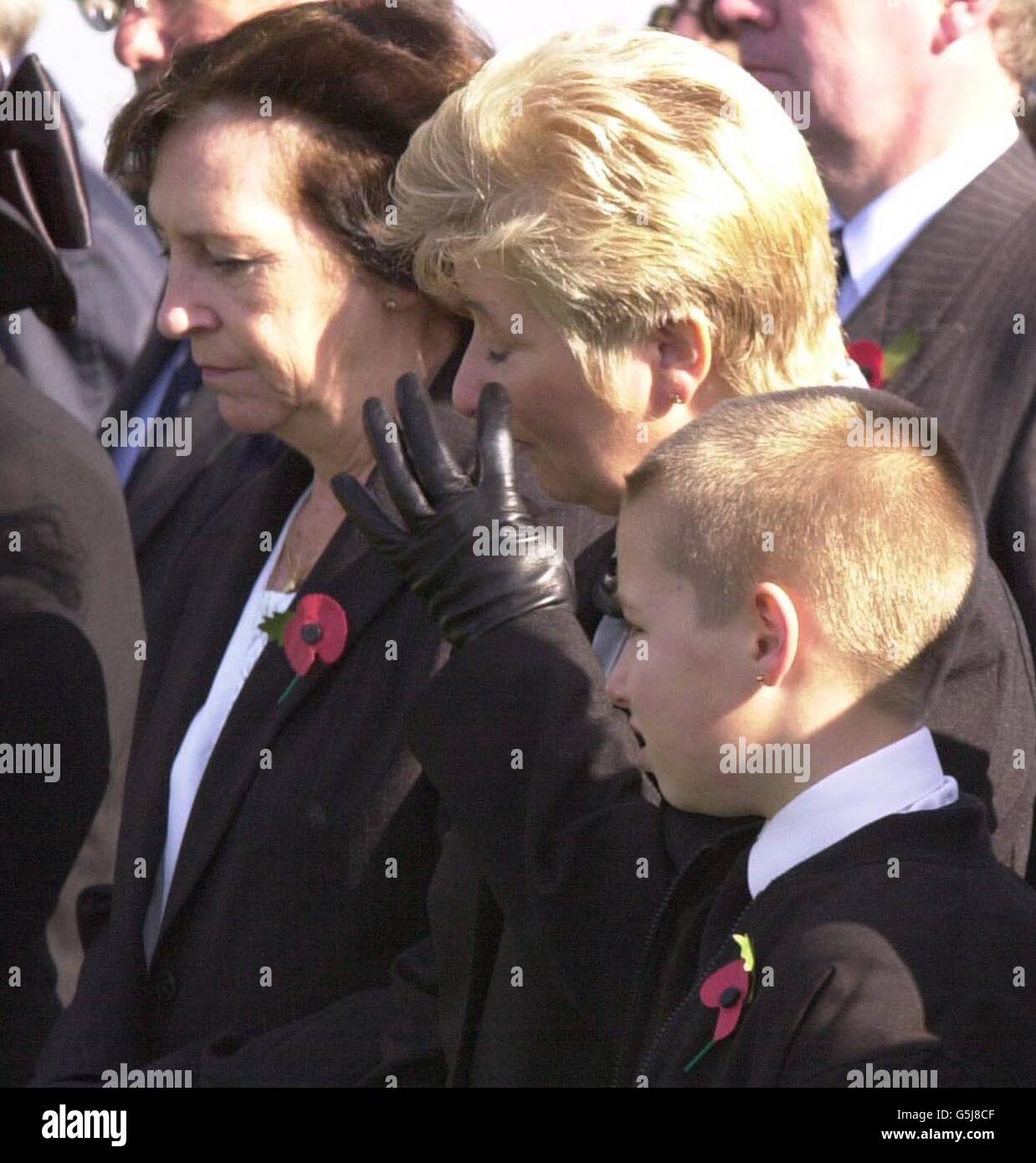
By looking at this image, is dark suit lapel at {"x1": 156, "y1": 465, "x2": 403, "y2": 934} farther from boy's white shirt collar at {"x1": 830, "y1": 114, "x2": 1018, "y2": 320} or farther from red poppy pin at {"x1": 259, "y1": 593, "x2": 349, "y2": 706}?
boy's white shirt collar at {"x1": 830, "y1": 114, "x2": 1018, "y2": 320}

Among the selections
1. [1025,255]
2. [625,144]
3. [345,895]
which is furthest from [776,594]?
[1025,255]

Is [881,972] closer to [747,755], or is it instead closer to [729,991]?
[729,991]

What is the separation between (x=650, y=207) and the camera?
228cm

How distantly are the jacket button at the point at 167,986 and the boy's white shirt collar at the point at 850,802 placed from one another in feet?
3.33

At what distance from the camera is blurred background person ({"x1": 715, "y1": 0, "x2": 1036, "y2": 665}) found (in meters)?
2.88

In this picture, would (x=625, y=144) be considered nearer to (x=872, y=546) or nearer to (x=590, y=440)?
(x=590, y=440)

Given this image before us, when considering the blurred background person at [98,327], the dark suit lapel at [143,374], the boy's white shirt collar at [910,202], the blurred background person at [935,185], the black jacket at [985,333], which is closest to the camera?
the black jacket at [985,333]

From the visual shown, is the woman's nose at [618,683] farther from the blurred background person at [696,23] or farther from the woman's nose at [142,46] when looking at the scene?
the woman's nose at [142,46]

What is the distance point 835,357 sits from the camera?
2.41 m

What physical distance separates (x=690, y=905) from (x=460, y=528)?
46 centimetres

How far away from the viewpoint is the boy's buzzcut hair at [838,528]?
1.93 meters

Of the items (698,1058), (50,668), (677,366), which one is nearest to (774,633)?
(698,1058)

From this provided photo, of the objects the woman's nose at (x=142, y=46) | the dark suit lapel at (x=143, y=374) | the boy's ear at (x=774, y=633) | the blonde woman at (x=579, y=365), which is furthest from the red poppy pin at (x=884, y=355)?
the woman's nose at (x=142, y=46)
